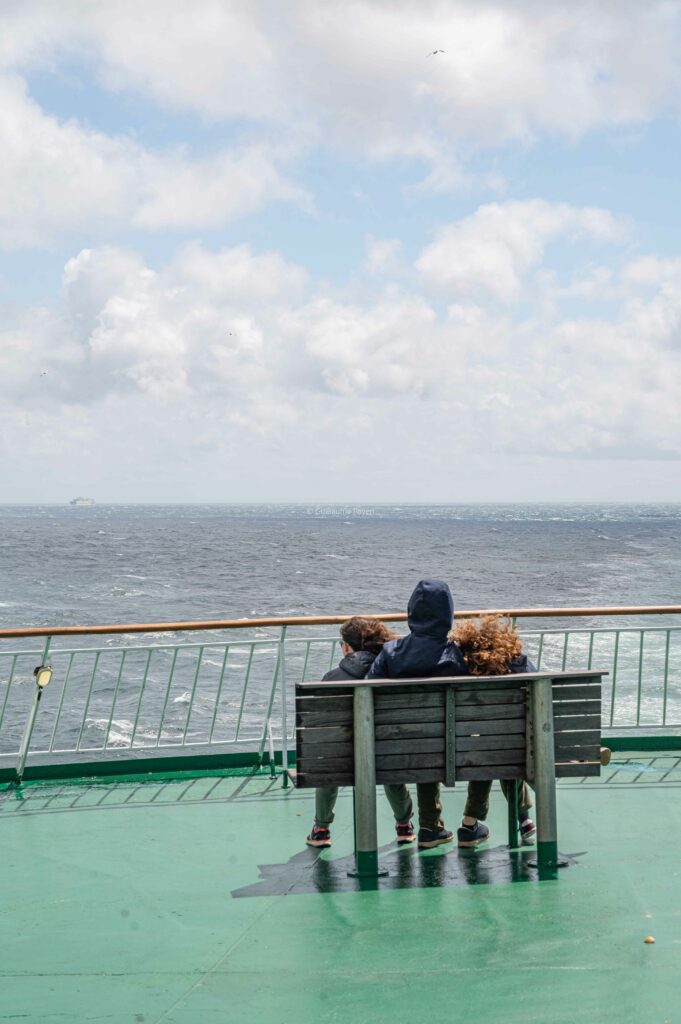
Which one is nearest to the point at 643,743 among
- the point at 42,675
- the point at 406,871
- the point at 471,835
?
the point at 471,835

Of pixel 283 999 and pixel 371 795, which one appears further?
pixel 371 795

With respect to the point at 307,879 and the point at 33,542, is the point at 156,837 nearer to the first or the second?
the point at 307,879

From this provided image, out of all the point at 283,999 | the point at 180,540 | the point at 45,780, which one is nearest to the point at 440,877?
the point at 283,999

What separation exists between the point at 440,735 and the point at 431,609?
2.09 feet

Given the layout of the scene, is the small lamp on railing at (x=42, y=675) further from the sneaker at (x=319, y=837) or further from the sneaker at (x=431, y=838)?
the sneaker at (x=431, y=838)

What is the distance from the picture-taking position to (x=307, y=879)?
5328 mm

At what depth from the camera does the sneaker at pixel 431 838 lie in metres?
5.68

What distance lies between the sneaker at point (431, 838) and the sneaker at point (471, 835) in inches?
3.5

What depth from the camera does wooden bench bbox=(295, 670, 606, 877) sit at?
205 inches

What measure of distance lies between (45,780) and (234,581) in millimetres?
62913

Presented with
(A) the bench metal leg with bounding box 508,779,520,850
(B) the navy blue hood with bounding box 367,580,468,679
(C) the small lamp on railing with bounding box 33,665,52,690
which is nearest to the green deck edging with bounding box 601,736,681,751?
(A) the bench metal leg with bounding box 508,779,520,850

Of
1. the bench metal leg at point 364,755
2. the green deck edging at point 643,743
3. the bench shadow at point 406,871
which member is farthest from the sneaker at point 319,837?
the green deck edging at point 643,743

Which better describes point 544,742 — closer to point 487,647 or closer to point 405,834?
point 487,647

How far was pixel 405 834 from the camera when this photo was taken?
19.1 ft
